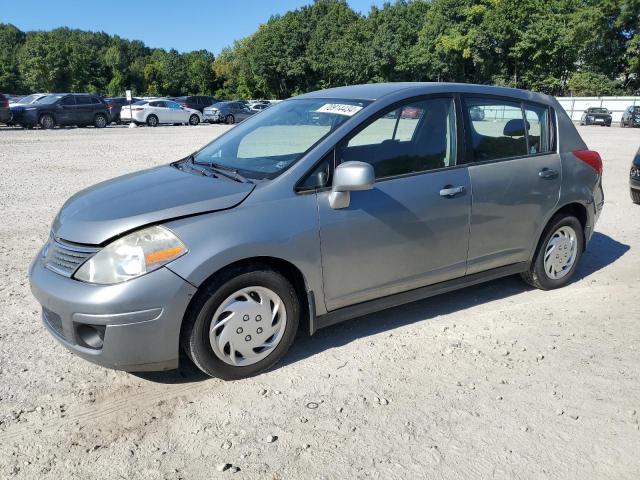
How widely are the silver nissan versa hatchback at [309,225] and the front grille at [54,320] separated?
0.06 feet

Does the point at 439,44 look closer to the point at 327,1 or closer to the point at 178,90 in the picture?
the point at 327,1

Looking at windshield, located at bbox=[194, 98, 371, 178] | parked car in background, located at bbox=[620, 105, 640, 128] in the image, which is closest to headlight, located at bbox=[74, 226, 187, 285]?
windshield, located at bbox=[194, 98, 371, 178]

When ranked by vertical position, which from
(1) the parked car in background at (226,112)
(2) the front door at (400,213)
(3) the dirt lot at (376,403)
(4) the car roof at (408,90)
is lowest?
(1) the parked car in background at (226,112)

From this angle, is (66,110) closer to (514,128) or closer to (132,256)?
(514,128)

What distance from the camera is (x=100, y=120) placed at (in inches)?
1117

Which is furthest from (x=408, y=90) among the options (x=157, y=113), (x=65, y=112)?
(x=157, y=113)

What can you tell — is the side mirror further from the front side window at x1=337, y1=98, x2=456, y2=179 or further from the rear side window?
the rear side window

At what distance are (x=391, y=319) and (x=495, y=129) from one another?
69.5 inches

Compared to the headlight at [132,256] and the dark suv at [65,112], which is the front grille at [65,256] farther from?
the dark suv at [65,112]

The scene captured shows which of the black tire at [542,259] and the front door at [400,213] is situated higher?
the front door at [400,213]

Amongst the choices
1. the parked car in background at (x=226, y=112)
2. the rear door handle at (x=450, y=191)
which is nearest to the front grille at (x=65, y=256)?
the rear door handle at (x=450, y=191)

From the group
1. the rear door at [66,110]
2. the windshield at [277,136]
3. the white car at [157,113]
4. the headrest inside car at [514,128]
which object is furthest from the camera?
the white car at [157,113]

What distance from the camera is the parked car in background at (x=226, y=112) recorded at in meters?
36.4

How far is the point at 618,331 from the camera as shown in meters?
4.25
